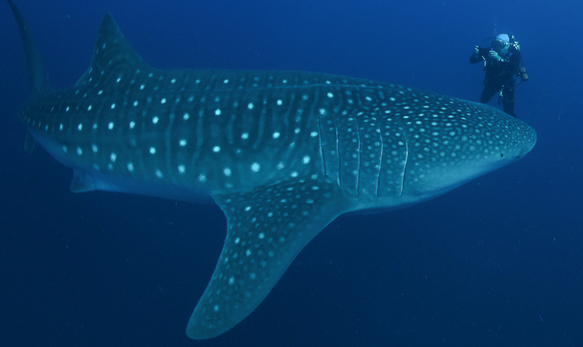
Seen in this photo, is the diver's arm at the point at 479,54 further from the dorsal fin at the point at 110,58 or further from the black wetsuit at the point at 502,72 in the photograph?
the dorsal fin at the point at 110,58

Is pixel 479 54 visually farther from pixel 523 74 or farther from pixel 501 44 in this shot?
pixel 523 74

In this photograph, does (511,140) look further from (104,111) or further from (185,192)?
(104,111)

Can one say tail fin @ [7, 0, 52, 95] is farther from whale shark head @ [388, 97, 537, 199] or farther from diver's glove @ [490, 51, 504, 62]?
diver's glove @ [490, 51, 504, 62]

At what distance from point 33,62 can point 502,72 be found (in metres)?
8.71

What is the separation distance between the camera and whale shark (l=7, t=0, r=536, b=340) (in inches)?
116

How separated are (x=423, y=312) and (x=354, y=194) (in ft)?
8.80

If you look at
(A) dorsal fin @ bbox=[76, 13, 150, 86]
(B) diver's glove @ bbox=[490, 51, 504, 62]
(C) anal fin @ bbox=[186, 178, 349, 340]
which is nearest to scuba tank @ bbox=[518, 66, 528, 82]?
(B) diver's glove @ bbox=[490, 51, 504, 62]

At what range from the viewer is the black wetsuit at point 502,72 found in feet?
23.7

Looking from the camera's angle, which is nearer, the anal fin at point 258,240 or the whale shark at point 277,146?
the anal fin at point 258,240

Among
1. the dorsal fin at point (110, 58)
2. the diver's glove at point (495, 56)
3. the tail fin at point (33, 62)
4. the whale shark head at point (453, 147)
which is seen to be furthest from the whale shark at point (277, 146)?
the diver's glove at point (495, 56)

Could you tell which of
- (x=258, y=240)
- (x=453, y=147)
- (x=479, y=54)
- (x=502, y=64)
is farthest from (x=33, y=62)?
(x=502, y=64)

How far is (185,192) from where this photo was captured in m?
3.79

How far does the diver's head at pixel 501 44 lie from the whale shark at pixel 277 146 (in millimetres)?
4732

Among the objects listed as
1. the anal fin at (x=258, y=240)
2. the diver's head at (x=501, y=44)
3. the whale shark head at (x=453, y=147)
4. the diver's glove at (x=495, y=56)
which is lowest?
the anal fin at (x=258, y=240)
